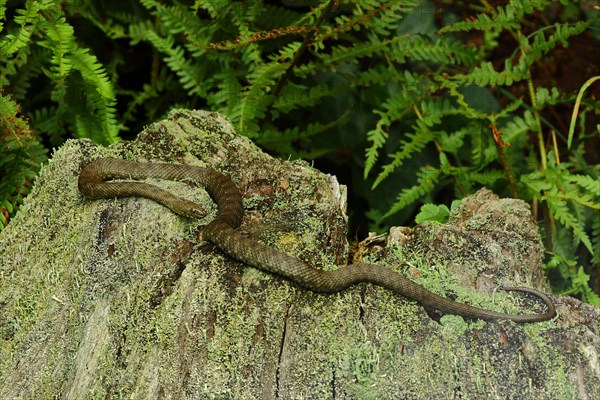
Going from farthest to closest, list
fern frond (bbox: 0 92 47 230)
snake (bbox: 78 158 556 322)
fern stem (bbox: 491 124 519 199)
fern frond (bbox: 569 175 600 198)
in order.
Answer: fern stem (bbox: 491 124 519 199) → fern frond (bbox: 569 175 600 198) → fern frond (bbox: 0 92 47 230) → snake (bbox: 78 158 556 322)

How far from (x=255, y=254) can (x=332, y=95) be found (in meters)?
2.85

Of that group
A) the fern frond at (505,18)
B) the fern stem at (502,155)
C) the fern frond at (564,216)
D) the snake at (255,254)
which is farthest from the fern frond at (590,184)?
the snake at (255,254)

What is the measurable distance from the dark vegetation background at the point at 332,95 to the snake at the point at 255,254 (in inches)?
37.7

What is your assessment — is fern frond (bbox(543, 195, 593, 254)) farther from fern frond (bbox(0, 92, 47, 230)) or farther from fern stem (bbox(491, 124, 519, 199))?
fern frond (bbox(0, 92, 47, 230))

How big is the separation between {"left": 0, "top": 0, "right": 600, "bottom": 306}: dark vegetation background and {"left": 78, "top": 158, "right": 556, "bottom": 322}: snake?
0.96 m

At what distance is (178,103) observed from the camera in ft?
23.5

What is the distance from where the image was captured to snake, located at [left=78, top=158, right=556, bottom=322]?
4.27 metres

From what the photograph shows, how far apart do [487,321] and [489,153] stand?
2619mm

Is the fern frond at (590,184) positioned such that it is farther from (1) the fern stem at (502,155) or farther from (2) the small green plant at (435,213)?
(2) the small green plant at (435,213)

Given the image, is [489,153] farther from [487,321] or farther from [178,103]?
[178,103]

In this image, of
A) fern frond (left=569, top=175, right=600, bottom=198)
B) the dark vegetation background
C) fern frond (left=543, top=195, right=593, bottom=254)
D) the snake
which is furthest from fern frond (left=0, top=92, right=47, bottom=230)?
fern frond (left=569, top=175, right=600, bottom=198)

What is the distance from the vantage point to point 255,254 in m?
4.39

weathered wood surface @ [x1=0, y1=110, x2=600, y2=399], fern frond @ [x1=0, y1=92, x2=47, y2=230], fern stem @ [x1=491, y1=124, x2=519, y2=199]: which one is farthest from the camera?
fern stem @ [x1=491, y1=124, x2=519, y2=199]

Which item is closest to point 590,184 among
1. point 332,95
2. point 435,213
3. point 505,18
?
point 435,213
